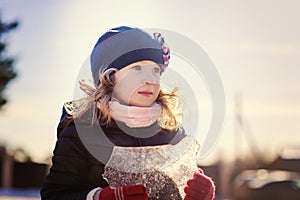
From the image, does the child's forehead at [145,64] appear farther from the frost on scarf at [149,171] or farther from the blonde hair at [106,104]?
the frost on scarf at [149,171]

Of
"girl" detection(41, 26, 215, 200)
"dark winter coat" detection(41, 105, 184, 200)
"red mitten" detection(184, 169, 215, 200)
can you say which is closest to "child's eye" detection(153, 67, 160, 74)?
"girl" detection(41, 26, 215, 200)

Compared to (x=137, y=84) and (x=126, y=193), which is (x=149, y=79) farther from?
(x=126, y=193)

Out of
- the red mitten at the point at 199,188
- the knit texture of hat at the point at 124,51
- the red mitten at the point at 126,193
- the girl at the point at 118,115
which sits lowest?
the red mitten at the point at 126,193

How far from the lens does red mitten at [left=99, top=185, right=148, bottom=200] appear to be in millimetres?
2660

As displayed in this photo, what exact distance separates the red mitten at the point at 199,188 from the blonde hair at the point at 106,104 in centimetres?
21

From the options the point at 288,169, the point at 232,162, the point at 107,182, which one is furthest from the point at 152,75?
the point at 232,162

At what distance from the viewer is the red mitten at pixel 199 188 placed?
2.79 m

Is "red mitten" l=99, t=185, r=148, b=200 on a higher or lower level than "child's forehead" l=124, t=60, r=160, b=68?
lower

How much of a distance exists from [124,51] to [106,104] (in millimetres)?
187

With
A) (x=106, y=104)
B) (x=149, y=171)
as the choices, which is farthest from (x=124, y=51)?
(x=149, y=171)

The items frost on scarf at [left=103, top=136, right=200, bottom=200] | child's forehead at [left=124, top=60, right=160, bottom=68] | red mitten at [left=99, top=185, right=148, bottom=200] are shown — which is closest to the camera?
red mitten at [left=99, top=185, right=148, bottom=200]

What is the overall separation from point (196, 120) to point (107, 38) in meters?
0.39

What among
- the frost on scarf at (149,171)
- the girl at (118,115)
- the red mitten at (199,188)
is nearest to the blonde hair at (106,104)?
the girl at (118,115)

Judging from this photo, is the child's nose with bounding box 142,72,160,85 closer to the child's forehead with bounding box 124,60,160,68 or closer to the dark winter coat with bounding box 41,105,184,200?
the child's forehead with bounding box 124,60,160,68
